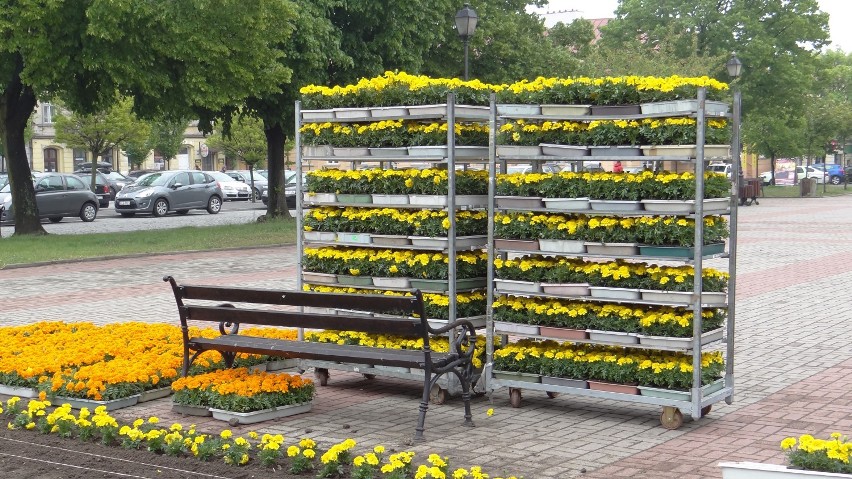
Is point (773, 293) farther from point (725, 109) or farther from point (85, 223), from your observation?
point (85, 223)

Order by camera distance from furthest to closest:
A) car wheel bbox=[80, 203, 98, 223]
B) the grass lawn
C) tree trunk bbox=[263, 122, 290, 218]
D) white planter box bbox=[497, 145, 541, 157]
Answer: car wheel bbox=[80, 203, 98, 223] → tree trunk bbox=[263, 122, 290, 218] → the grass lawn → white planter box bbox=[497, 145, 541, 157]

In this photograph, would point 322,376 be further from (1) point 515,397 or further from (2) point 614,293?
(2) point 614,293

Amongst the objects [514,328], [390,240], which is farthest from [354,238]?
[514,328]

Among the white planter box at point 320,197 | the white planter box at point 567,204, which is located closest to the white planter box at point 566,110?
the white planter box at point 567,204

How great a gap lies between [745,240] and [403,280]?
1728cm

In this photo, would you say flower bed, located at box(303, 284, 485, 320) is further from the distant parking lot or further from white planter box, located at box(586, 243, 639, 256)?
the distant parking lot

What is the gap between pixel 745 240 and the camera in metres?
24.6

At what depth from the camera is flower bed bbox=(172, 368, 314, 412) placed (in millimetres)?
7910

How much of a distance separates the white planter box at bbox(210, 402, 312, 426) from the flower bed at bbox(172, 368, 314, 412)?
3 centimetres

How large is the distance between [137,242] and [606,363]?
60.6ft

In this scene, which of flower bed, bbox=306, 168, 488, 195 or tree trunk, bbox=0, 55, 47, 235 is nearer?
flower bed, bbox=306, 168, 488, 195

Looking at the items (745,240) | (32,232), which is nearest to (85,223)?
(32,232)

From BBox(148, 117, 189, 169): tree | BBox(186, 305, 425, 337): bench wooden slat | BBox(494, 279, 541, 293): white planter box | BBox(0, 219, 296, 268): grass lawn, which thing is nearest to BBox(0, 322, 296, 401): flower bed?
BBox(186, 305, 425, 337): bench wooden slat

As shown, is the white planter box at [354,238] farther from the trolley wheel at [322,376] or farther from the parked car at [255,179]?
the parked car at [255,179]
